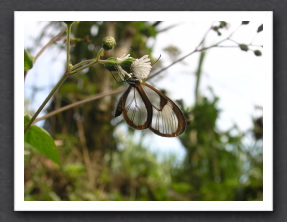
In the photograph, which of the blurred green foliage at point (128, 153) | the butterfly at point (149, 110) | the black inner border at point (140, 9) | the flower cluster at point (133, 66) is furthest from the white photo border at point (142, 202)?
the blurred green foliage at point (128, 153)

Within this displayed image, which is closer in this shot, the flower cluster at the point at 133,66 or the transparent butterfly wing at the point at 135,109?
the flower cluster at the point at 133,66

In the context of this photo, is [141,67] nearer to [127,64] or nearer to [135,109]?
[127,64]

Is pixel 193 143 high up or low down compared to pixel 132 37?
down

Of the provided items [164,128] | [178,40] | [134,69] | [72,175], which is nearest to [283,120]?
[164,128]

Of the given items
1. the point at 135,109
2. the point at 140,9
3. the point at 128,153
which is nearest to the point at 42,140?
the point at 135,109

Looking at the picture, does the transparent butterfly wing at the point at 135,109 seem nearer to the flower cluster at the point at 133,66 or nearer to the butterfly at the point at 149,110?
the butterfly at the point at 149,110

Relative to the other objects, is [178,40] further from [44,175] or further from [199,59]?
[44,175]

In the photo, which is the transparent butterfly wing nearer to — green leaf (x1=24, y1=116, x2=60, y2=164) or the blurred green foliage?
green leaf (x1=24, y1=116, x2=60, y2=164)
